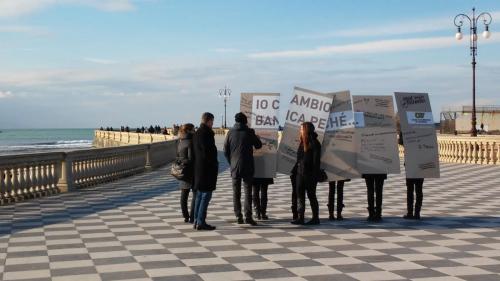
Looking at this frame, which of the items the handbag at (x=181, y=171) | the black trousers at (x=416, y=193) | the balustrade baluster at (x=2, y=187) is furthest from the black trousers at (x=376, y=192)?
the balustrade baluster at (x=2, y=187)

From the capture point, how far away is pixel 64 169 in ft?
58.3

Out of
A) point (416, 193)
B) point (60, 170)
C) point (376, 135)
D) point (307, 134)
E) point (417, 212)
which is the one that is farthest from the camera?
point (60, 170)

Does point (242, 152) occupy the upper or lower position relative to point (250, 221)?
upper

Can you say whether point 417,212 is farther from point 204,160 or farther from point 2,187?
point 2,187

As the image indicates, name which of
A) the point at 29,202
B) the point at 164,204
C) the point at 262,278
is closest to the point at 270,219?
the point at 164,204

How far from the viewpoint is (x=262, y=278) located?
7.29 meters

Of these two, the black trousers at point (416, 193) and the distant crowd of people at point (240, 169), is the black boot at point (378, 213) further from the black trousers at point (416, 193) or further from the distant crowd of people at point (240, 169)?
the black trousers at point (416, 193)

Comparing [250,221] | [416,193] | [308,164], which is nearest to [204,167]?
[250,221]

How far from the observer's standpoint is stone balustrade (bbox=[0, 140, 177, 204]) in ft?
50.1

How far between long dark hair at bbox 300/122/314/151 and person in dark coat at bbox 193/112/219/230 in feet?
4.84

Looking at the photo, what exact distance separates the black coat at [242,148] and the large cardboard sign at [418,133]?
2.94 m

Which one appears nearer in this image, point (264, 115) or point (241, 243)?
point (241, 243)

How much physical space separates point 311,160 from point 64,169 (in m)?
8.70

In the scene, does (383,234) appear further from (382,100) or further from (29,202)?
(29,202)
